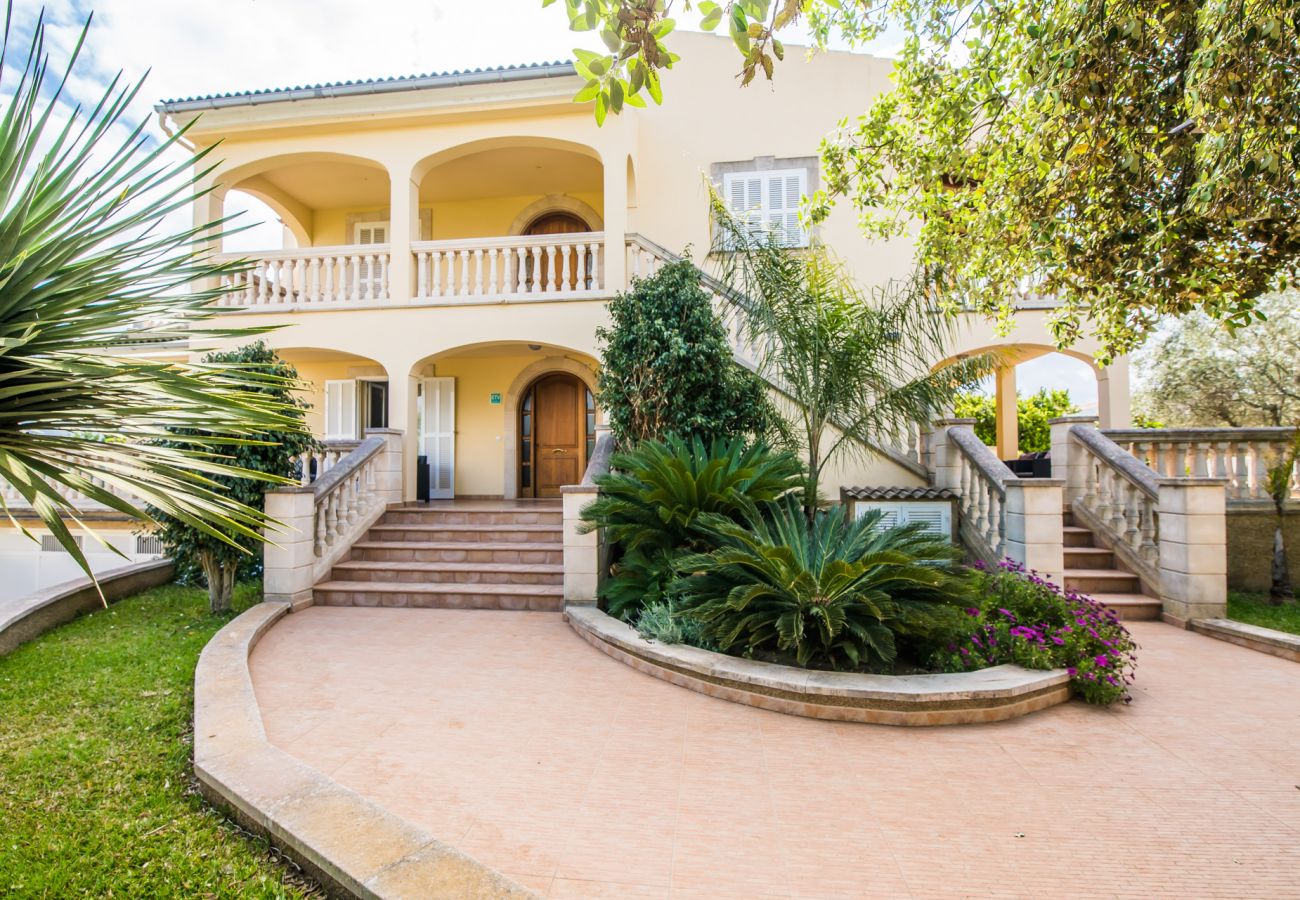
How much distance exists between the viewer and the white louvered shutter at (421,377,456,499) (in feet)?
40.7

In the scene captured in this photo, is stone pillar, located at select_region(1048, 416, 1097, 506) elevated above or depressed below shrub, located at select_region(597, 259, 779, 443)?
below

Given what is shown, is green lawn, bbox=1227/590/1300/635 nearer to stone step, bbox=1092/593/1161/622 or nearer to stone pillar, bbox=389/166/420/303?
stone step, bbox=1092/593/1161/622

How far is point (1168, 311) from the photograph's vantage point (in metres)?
6.05

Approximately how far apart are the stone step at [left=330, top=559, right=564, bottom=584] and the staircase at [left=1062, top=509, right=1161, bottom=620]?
234 inches

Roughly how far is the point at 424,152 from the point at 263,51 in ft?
25.5

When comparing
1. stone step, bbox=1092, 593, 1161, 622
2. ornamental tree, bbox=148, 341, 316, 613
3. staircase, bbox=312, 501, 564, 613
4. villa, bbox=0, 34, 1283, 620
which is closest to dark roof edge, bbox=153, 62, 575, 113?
villa, bbox=0, 34, 1283, 620

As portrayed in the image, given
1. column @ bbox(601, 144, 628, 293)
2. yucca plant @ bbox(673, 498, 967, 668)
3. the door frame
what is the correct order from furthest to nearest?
the door frame, column @ bbox(601, 144, 628, 293), yucca plant @ bbox(673, 498, 967, 668)

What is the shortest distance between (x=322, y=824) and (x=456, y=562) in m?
5.79

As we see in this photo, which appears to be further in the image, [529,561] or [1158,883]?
[529,561]

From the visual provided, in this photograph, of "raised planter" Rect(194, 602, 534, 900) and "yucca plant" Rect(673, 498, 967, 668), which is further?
"yucca plant" Rect(673, 498, 967, 668)

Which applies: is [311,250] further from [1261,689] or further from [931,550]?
[1261,689]

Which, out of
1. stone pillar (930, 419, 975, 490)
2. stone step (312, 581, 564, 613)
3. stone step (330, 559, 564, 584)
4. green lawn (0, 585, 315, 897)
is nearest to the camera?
green lawn (0, 585, 315, 897)

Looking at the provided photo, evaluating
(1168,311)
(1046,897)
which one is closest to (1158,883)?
(1046,897)

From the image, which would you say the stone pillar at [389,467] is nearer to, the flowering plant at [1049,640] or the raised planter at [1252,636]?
the flowering plant at [1049,640]
